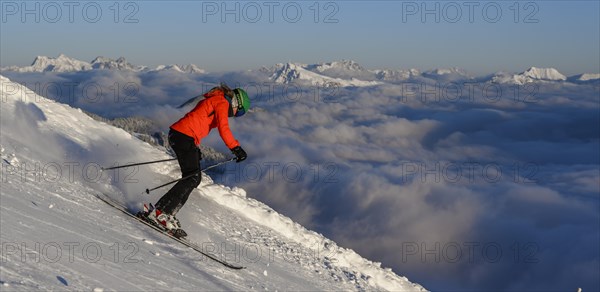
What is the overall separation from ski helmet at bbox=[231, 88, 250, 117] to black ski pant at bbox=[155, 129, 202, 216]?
2.74ft

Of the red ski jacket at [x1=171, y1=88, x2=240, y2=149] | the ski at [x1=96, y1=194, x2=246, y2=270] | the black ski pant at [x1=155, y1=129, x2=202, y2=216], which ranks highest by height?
the red ski jacket at [x1=171, y1=88, x2=240, y2=149]

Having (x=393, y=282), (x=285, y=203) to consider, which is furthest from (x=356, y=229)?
(x=393, y=282)

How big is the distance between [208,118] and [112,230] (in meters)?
2.11

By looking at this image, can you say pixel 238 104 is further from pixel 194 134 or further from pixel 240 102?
pixel 194 134

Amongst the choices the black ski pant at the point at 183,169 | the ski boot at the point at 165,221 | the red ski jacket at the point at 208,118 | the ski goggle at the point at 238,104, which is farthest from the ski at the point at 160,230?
the ski goggle at the point at 238,104

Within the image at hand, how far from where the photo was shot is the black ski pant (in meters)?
7.98

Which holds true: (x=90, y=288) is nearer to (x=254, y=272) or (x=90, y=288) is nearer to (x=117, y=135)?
(x=254, y=272)

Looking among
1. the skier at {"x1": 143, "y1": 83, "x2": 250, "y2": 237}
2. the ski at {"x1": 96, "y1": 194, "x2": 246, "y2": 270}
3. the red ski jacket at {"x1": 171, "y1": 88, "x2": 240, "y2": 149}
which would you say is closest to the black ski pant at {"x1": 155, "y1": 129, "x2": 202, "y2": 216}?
the skier at {"x1": 143, "y1": 83, "x2": 250, "y2": 237}

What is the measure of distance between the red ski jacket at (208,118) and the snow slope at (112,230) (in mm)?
1612

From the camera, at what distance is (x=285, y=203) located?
199500 millimetres

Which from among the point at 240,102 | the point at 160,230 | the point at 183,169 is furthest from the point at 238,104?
the point at 160,230

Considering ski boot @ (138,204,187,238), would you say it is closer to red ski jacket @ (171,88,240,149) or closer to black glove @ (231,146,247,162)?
red ski jacket @ (171,88,240,149)

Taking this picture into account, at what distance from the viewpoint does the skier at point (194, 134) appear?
7.87 meters

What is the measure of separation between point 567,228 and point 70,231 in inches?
7983
